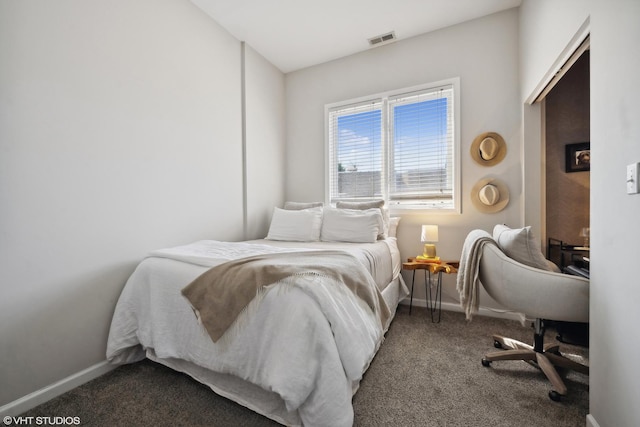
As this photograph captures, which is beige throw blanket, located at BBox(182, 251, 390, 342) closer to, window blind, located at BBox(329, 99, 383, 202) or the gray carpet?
the gray carpet

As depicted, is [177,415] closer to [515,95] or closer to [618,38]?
[618,38]

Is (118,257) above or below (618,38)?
below

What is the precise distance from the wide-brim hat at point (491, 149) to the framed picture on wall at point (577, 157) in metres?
0.58

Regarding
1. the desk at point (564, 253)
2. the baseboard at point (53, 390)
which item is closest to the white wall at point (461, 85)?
the desk at point (564, 253)

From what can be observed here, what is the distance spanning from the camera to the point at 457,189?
2941mm

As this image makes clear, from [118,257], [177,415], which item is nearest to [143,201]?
[118,257]

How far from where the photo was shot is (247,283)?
1.42 meters

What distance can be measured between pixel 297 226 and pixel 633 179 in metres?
2.43

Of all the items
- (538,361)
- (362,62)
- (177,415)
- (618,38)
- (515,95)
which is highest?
(362,62)

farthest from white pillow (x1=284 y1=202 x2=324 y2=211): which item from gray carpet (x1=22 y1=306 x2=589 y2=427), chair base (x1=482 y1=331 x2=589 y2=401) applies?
chair base (x1=482 y1=331 x2=589 y2=401)

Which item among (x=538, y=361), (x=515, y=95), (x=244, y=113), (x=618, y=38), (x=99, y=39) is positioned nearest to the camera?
(x=618, y=38)

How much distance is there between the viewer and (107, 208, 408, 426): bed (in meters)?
1.20

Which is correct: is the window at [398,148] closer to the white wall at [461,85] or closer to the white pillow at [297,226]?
the white wall at [461,85]

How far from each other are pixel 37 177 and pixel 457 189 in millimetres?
3305
